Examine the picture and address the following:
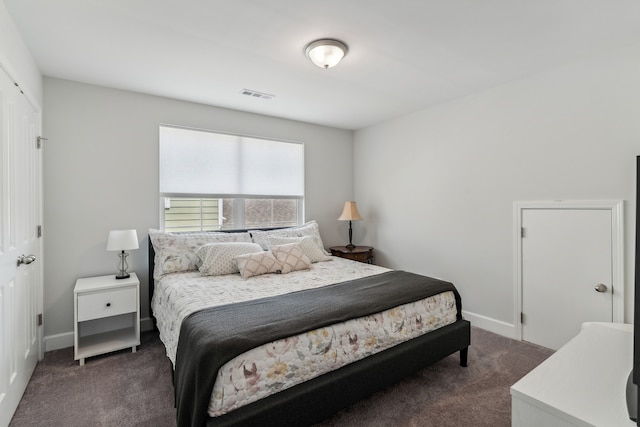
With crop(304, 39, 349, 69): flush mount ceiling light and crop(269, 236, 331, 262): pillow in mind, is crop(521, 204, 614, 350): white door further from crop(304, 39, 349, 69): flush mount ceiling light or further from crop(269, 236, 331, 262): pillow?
crop(304, 39, 349, 69): flush mount ceiling light

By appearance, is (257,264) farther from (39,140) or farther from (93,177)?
(39,140)

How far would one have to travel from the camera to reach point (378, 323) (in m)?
2.04

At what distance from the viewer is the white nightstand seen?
8.46 feet

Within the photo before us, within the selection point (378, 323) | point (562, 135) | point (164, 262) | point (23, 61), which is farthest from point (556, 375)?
point (23, 61)

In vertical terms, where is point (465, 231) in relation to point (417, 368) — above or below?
above

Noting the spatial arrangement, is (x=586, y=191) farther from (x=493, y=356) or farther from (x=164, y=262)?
(x=164, y=262)

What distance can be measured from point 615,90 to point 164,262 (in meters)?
4.01

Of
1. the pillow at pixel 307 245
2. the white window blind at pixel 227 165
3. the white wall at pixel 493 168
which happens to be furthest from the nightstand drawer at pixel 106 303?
the white wall at pixel 493 168

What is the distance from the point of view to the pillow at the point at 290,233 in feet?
11.7

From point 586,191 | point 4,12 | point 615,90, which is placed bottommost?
point 586,191

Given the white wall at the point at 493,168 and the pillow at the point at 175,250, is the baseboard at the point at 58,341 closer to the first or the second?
the pillow at the point at 175,250

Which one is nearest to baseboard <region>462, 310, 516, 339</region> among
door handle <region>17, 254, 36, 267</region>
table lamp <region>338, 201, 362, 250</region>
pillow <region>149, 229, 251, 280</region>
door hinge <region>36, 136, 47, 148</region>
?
table lamp <region>338, 201, 362, 250</region>

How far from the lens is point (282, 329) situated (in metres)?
1.68

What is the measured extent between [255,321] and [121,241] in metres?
1.81
